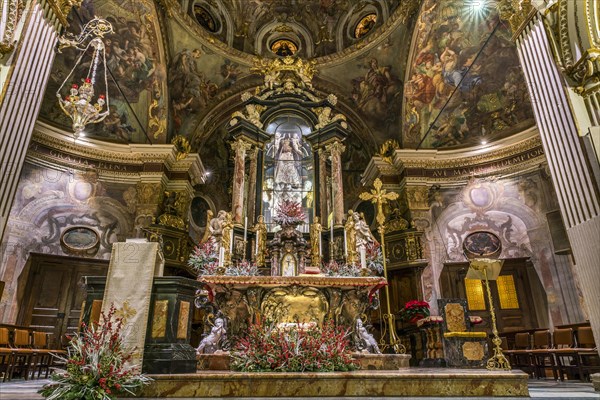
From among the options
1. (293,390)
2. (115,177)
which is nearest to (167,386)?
(293,390)

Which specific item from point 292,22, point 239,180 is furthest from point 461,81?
point 239,180

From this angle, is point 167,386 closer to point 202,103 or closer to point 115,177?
point 115,177

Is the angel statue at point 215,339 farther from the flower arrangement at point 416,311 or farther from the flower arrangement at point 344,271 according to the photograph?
the flower arrangement at point 416,311

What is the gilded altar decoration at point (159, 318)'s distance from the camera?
197 inches

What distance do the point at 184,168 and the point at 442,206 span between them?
9840mm

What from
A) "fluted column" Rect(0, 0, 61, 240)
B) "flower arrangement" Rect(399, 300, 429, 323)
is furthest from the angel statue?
"flower arrangement" Rect(399, 300, 429, 323)

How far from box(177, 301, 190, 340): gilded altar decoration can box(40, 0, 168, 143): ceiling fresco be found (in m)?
10.9

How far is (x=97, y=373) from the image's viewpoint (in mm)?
3963

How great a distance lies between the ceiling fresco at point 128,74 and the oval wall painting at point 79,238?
11.6 feet

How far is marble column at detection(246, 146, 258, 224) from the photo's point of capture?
1123 centimetres

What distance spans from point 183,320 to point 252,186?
256 inches

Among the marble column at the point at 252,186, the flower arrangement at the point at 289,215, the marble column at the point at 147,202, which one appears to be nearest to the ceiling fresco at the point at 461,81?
the marble column at the point at 252,186

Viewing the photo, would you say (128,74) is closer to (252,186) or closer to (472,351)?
(252,186)

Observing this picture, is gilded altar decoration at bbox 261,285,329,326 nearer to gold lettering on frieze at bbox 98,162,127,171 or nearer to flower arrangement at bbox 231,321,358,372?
flower arrangement at bbox 231,321,358,372
